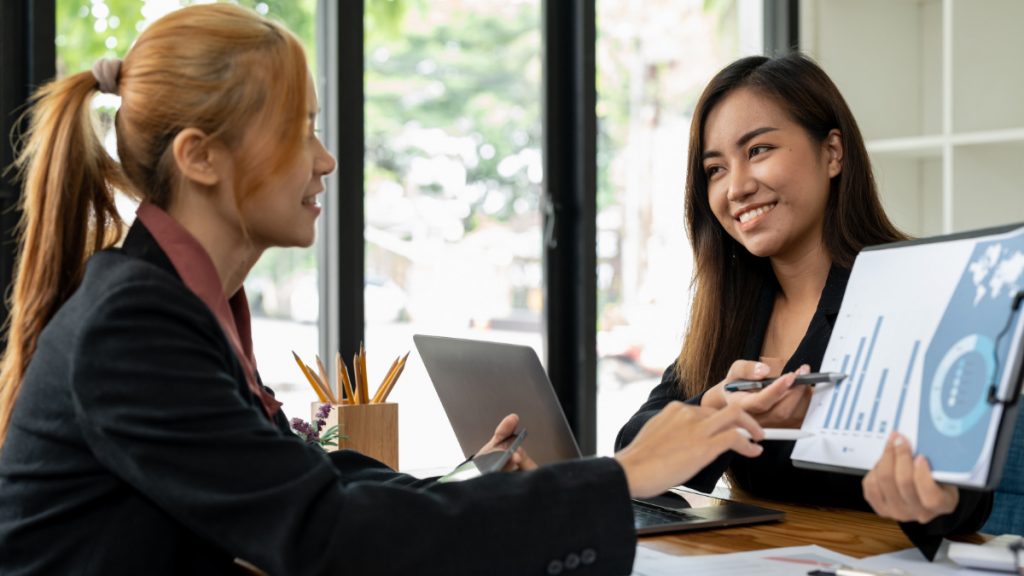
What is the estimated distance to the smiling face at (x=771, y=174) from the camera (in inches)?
73.0

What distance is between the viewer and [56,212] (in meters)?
1.21

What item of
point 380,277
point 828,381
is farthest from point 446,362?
point 380,277

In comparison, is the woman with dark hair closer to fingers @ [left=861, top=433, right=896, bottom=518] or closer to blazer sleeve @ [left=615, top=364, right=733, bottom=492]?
blazer sleeve @ [left=615, top=364, right=733, bottom=492]

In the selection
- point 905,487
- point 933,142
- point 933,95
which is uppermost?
point 933,95

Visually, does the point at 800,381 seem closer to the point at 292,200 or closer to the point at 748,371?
the point at 748,371

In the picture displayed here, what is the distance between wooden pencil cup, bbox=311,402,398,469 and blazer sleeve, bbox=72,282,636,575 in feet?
2.26

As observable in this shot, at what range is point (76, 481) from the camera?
105 cm

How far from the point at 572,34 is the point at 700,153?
118 centimetres

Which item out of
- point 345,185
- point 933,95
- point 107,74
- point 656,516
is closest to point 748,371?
point 656,516

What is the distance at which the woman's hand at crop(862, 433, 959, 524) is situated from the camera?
1107 mm

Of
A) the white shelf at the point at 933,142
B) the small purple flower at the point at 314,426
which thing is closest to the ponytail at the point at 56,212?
the small purple flower at the point at 314,426

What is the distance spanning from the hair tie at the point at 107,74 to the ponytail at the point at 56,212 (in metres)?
0.02

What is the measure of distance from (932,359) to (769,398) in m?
0.27

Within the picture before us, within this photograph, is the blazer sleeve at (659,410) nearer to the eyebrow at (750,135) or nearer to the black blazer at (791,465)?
the black blazer at (791,465)
